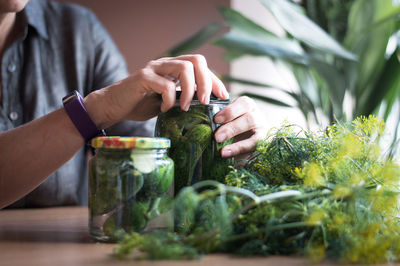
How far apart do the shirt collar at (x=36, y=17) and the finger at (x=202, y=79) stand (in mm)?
714

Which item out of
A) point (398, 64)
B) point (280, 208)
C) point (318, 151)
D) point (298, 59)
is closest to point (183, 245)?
point (280, 208)

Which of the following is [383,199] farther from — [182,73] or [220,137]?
[182,73]

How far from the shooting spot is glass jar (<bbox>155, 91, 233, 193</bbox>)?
576mm

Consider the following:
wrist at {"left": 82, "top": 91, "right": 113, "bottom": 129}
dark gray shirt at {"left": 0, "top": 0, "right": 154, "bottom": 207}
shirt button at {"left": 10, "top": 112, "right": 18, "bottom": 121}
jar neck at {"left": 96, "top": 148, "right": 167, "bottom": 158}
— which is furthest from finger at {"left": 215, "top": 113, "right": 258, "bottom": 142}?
shirt button at {"left": 10, "top": 112, "right": 18, "bottom": 121}

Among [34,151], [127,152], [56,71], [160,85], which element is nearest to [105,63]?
[56,71]

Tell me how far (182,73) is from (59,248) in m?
0.31

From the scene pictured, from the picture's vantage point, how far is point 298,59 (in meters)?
1.28

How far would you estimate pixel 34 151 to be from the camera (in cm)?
75

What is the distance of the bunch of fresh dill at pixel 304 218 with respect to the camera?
423mm

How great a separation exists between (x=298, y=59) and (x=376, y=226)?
0.93 meters

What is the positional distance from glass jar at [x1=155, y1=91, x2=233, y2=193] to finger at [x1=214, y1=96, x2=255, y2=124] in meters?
0.01

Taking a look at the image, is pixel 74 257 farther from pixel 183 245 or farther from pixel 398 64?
pixel 398 64

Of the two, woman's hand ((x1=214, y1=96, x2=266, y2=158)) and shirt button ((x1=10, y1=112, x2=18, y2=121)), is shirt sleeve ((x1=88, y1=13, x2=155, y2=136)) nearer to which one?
shirt button ((x1=10, y1=112, x2=18, y2=121))

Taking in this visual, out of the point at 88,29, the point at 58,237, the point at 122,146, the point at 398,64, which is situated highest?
the point at 88,29
